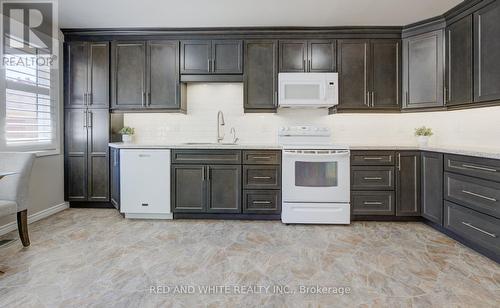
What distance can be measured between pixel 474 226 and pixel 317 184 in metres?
1.48

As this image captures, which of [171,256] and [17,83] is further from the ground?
[17,83]

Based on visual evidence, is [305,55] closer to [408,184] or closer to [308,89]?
[308,89]

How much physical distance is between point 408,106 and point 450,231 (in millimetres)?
1558

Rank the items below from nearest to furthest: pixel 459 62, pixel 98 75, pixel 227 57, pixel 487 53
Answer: pixel 487 53 < pixel 459 62 < pixel 227 57 < pixel 98 75

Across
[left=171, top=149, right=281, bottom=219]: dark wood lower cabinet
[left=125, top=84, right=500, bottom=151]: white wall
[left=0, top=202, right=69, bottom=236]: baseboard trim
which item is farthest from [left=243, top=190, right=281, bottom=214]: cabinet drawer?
[left=0, top=202, right=69, bottom=236]: baseboard trim

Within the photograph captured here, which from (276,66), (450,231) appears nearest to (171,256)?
(276,66)

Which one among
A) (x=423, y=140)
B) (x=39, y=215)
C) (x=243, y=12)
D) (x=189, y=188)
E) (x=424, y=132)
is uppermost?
(x=243, y=12)

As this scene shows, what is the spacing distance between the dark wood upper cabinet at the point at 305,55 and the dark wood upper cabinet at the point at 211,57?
58cm

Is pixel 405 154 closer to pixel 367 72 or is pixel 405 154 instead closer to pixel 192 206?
pixel 367 72

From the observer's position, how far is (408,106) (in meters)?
3.48

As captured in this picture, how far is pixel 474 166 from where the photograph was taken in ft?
8.02

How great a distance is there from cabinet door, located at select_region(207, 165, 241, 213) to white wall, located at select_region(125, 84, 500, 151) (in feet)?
2.45

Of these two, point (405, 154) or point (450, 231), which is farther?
point (405, 154)

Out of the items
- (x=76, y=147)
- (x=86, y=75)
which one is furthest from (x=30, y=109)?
(x=86, y=75)
